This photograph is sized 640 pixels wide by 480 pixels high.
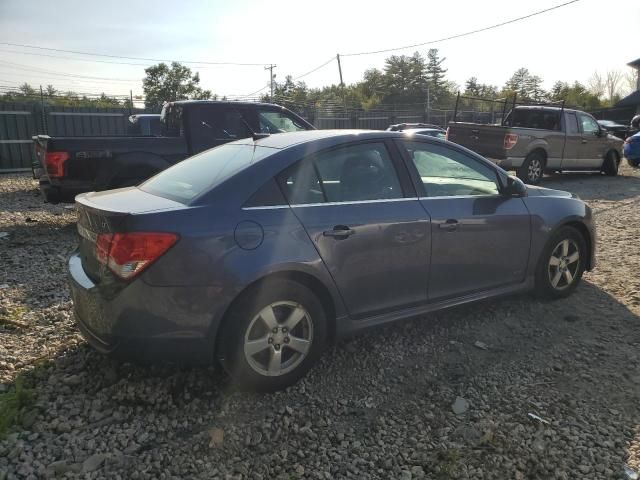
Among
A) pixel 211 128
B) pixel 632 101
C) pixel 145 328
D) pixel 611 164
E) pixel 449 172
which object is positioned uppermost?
pixel 632 101

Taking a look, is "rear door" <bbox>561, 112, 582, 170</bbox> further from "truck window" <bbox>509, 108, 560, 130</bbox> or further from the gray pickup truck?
"truck window" <bbox>509, 108, 560, 130</bbox>

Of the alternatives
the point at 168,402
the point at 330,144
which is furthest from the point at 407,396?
the point at 330,144

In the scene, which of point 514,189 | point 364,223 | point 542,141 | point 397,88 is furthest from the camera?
point 397,88

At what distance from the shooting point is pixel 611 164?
14.1 meters

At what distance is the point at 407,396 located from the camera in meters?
3.08

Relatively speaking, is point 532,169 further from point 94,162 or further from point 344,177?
point 344,177

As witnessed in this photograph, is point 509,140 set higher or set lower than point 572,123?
lower

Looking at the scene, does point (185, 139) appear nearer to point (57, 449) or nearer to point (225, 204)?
point (225, 204)

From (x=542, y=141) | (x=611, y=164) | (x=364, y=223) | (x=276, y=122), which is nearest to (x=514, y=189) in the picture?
(x=364, y=223)

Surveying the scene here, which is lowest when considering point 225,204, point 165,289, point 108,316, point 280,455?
point 280,455

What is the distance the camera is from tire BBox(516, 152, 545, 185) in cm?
1176

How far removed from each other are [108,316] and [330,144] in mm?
1714

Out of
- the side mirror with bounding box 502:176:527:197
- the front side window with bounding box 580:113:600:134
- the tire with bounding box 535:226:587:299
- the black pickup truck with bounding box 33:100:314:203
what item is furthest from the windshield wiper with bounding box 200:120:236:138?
the front side window with bounding box 580:113:600:134

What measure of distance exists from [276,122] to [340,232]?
5179 mm
